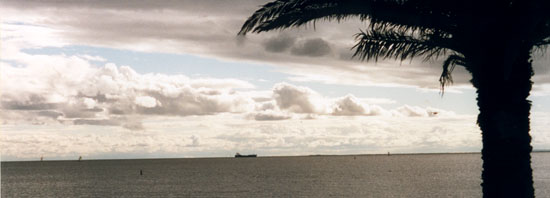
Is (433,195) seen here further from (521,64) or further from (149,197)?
(521,64)

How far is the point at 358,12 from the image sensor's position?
1141cm

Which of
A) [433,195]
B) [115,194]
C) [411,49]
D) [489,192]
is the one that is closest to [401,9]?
[411,49]

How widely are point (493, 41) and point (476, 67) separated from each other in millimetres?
604

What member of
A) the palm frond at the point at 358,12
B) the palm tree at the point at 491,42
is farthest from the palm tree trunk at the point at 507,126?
the palm frond at the point at 358,12

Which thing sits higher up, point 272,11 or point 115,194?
point 272,11

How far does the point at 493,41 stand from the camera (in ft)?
35.0

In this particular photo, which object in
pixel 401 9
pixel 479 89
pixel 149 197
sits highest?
pixel 401 9

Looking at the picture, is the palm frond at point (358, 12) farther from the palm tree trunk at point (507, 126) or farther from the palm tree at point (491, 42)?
the palm tree trunk at point (507, 126)

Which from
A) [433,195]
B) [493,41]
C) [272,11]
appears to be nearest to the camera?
[493,41]

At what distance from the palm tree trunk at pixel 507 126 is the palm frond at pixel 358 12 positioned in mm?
1222

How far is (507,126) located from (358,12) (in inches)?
127

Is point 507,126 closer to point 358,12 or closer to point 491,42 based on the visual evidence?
point 491,42

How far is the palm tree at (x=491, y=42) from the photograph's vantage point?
1053cm

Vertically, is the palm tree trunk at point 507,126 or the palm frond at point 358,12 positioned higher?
the palm frond at point 358,12
